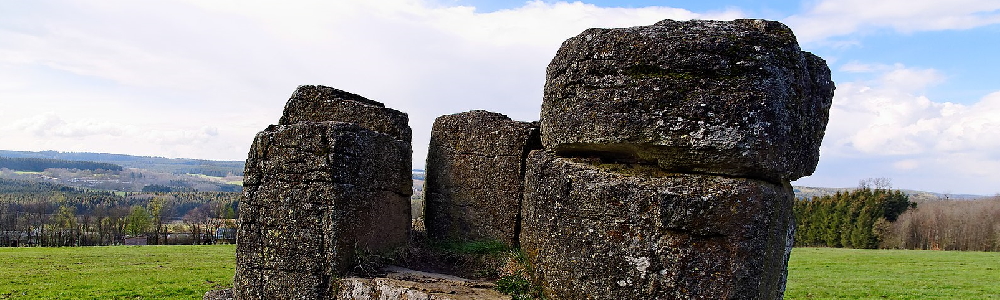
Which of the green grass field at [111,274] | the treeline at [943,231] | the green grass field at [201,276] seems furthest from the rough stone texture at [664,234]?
the treeline at [943,231]

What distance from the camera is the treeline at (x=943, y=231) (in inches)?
2672

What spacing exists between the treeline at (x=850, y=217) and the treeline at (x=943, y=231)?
1.40 meters

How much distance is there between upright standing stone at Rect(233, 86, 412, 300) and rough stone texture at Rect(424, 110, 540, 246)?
5.24ft

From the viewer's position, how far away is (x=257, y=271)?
8.41 metres

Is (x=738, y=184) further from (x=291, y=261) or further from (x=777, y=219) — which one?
(x=291, y=261)

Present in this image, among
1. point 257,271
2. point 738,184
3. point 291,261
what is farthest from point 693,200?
point 257,271

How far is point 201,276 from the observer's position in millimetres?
27984

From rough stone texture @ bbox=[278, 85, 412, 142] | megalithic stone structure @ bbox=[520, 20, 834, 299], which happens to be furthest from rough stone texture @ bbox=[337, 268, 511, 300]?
rough stone texture @ bbox=[278, 85, 412, 142]

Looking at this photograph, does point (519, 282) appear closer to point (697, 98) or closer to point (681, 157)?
point (681, 157)

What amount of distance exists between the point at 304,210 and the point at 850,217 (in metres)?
73.5

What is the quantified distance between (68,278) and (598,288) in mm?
28022

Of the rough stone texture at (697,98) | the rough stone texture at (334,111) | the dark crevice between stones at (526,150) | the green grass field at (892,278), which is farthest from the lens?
the green grass field at (892,278)

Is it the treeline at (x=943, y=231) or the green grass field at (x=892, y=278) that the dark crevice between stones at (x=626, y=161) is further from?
the treeline at (x=943, y=231)

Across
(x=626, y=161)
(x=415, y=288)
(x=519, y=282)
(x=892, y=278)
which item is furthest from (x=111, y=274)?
(x=892, y=278)
